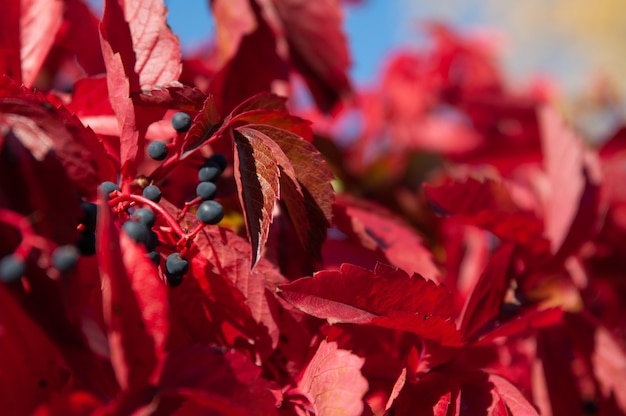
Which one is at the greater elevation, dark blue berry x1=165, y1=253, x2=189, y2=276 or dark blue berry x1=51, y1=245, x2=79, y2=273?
dark blue berry x1=51, y1=245, x2=79, y2=273

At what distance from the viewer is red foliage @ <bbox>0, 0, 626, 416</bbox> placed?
413 millimetres

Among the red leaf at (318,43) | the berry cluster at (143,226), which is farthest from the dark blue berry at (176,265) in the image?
the red leaf at (318,43)

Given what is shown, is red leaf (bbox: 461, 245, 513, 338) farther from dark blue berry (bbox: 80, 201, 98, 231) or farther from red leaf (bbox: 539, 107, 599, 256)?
dark blue berry (bbox: 80, 201, 98, 231)

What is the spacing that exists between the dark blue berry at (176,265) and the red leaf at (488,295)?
0.28 metres

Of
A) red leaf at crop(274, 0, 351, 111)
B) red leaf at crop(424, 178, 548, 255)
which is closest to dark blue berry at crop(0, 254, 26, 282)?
red leaf at crop(424, 178, 548, 255)

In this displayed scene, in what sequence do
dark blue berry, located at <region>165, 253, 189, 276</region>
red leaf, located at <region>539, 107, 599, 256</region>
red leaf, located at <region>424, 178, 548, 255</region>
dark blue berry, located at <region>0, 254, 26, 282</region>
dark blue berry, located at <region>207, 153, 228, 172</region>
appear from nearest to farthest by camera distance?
dark blue berry, located at <region>0, 254, 26, 282</region> < dark blue berry, located at <region>165, 253, 189, 276</region> < dark blue berry, located at <region>207, 153, 228, 172</region> < red leaf, located at <region>424, 178, 548, 255</region> < red leaf, located at <region>539, 107, 599, 256</region>

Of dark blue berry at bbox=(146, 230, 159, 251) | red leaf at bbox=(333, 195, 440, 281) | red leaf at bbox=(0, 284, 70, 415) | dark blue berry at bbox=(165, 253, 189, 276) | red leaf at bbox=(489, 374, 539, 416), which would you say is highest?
dark blue berry at bbox=(146, 230, 159, 251)

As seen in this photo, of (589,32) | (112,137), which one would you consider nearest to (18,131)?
(112,137)

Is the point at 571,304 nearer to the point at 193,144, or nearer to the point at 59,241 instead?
the point at 193,144

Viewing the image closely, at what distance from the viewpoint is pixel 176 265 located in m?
0.48

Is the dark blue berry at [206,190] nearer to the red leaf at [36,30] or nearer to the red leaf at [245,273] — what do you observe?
the red leaf at [245,273]

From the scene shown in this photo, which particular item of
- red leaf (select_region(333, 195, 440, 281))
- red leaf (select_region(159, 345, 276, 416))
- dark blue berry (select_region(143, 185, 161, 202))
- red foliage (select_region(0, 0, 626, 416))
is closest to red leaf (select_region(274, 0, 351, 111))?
red foliage (select_region(0, 0, 626, 416))

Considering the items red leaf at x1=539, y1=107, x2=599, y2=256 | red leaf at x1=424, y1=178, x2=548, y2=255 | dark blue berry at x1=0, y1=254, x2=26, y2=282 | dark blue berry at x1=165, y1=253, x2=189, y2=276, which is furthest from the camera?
red leaf at x1=539, y1=107, x2=599, y2=256

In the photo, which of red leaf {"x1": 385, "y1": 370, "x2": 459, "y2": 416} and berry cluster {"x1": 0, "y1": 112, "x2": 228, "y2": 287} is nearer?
berry cluster {"x1": 0, "y1": 112, "x2": 228, "y2": 287}
